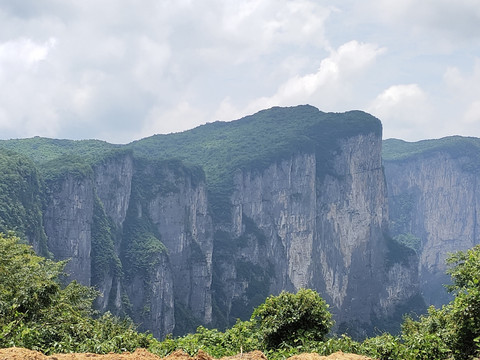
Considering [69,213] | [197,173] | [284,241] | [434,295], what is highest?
[197,173]

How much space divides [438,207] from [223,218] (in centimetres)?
8892

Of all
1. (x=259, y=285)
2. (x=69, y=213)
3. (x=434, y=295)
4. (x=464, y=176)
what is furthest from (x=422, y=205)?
(x=69, y=213)

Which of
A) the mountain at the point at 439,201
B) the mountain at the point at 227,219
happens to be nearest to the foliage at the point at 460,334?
the mountain at the point at 227,219

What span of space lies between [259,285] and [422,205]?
291 feet

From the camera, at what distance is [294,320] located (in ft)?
49.0

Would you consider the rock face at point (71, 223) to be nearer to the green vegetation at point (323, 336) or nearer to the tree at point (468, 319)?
the green vegetation at point (323, 336)

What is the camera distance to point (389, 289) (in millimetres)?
108250

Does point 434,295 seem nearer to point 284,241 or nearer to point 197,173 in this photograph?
point 284,241

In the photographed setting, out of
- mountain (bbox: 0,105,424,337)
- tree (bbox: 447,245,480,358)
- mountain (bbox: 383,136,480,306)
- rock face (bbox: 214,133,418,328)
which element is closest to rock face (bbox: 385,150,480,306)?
mountain (bbox: 383,136,480,306)

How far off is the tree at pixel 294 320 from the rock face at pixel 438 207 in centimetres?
14251

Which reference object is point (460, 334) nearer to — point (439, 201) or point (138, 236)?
point (138, 236)

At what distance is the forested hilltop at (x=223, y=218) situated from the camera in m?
63.9

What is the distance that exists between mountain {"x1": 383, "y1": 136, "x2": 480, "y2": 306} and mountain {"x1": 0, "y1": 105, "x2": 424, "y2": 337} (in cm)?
4691

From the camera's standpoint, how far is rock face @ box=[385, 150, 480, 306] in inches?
6014
